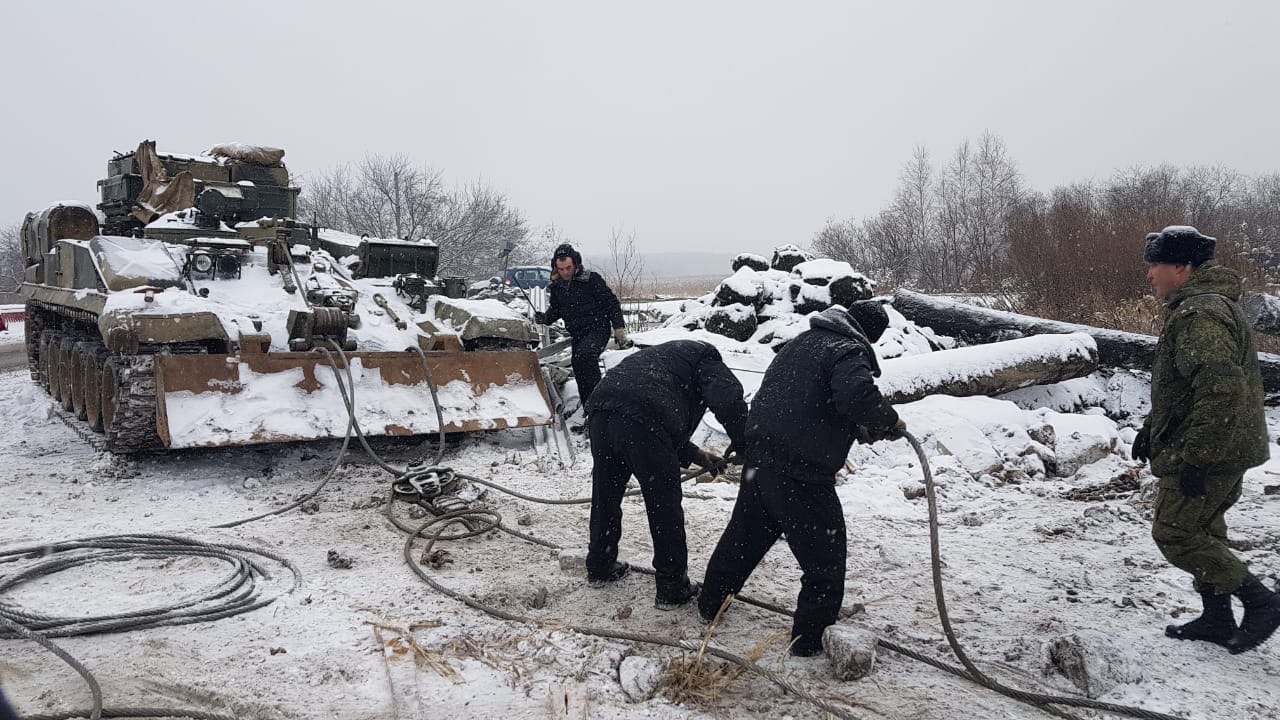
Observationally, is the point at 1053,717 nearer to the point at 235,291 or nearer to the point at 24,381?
the point at 235,291

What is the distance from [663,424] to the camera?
391 centimetres

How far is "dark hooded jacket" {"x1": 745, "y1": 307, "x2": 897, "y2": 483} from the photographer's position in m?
3.30

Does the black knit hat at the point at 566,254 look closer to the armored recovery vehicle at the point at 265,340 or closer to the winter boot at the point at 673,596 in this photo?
the armored recovery vehicle at the point at 265,340

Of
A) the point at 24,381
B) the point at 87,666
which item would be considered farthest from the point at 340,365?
the point at 24,381

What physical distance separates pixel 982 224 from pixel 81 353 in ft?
82.3

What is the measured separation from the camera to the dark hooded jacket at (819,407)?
10.8 feet

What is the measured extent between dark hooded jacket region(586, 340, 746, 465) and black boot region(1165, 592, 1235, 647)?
1.90 meters

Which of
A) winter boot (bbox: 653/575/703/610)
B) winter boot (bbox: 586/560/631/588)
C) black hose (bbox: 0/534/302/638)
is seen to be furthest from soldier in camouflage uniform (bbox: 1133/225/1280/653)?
black hose (bbox: 0/534/302/638)

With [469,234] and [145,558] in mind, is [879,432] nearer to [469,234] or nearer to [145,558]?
[145,558]

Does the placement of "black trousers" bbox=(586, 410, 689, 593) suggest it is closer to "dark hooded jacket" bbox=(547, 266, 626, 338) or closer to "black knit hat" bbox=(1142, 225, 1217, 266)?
"black knit hat" bbox=(1142, 225, 1217, 266)

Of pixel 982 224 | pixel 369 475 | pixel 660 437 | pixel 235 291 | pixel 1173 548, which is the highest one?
pixel 982 224

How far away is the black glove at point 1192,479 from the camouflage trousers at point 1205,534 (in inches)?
1.1

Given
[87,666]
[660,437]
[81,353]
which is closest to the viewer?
[87,666]

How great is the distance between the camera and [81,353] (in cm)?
772
